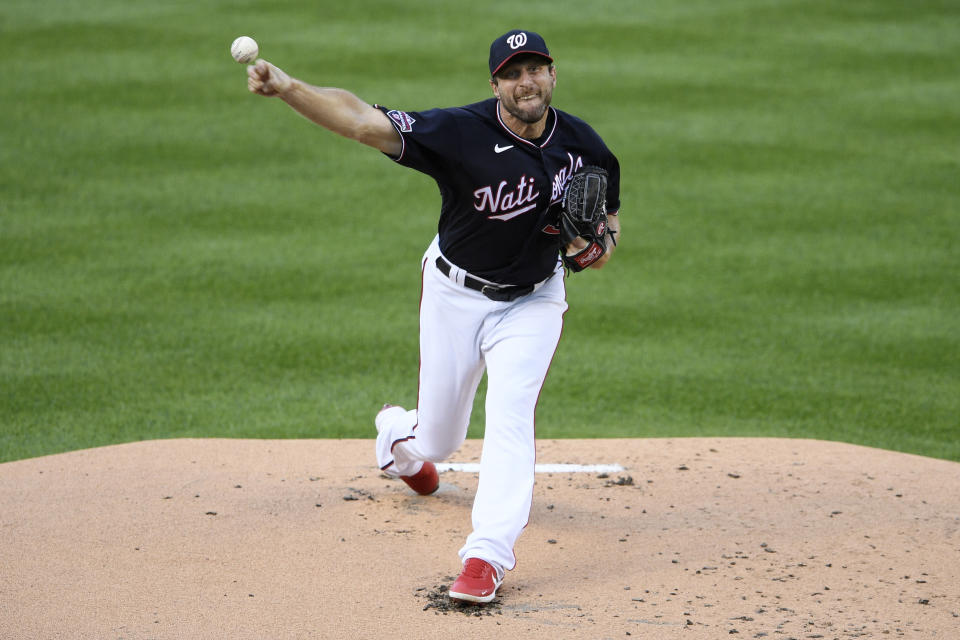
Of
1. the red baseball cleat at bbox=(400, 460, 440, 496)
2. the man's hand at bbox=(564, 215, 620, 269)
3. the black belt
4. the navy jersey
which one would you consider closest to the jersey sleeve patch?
the navy jersey

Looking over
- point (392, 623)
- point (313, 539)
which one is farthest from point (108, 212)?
point (392, 623)

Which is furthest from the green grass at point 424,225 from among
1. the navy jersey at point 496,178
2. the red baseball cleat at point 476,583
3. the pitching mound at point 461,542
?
the red baseball cleat at point 476,583

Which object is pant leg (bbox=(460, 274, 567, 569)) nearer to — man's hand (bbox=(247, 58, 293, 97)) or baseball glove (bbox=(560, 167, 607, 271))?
baseball glove (bbox=(560, 167, 607, 271))

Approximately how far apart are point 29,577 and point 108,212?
6.00 metres

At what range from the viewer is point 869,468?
5438 millimetres

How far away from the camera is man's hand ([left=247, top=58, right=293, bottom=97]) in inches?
144

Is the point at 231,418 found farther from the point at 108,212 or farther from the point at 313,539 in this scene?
the point at 108,212

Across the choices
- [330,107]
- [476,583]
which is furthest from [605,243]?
[476,583]

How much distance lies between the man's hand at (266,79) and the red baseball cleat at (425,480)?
1959 millimetres

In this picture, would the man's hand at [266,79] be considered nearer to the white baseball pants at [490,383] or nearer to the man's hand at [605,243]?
the white baseball pants at [490,383]

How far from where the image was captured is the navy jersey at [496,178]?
4.21m

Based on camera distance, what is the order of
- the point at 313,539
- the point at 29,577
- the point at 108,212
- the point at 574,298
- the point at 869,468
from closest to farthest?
the point at 29,577 < the point at 313,539 < the point at 869,468 < the point at 574,298 < the point at 108,212

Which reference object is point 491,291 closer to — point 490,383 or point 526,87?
point 490,383

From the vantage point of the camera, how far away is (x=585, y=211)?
428cm
